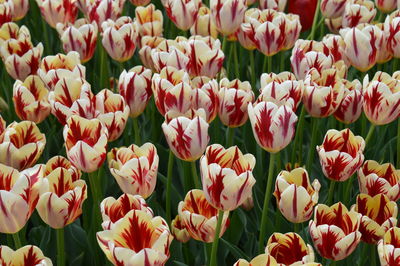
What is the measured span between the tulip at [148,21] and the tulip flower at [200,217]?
60cm

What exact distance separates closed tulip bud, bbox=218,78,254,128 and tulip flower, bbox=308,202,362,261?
0.27 metres

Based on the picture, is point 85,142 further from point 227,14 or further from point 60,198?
point 227,14

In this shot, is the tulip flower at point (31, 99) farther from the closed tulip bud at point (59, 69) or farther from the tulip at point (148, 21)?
the tulip at point (148, 21)

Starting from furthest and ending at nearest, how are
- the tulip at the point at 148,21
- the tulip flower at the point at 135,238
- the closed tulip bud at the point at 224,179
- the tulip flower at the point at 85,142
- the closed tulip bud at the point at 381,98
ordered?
the tulip at the point at 148,21
the closed tulip bud at the point at 381,98
the tulip flower at the point at 85,142
the closed tulip bud at the point at 224,179
the tulip flower at the point at 135,238

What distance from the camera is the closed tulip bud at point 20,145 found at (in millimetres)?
995

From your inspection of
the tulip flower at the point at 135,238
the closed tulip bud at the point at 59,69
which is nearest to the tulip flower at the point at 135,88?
the closed tulip bud at the point at 59,69

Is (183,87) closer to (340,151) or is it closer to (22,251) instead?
(340,151)

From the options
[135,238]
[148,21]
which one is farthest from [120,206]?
[148,21]

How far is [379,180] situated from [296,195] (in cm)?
14

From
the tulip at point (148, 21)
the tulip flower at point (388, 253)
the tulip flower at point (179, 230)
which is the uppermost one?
the tulip at point (148, 21)

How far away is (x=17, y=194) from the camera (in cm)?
82

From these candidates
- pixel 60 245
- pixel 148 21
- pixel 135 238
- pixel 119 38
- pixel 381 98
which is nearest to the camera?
pixel 135 238

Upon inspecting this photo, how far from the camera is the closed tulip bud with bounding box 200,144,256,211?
0.84 meters

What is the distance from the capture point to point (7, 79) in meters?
1.54
